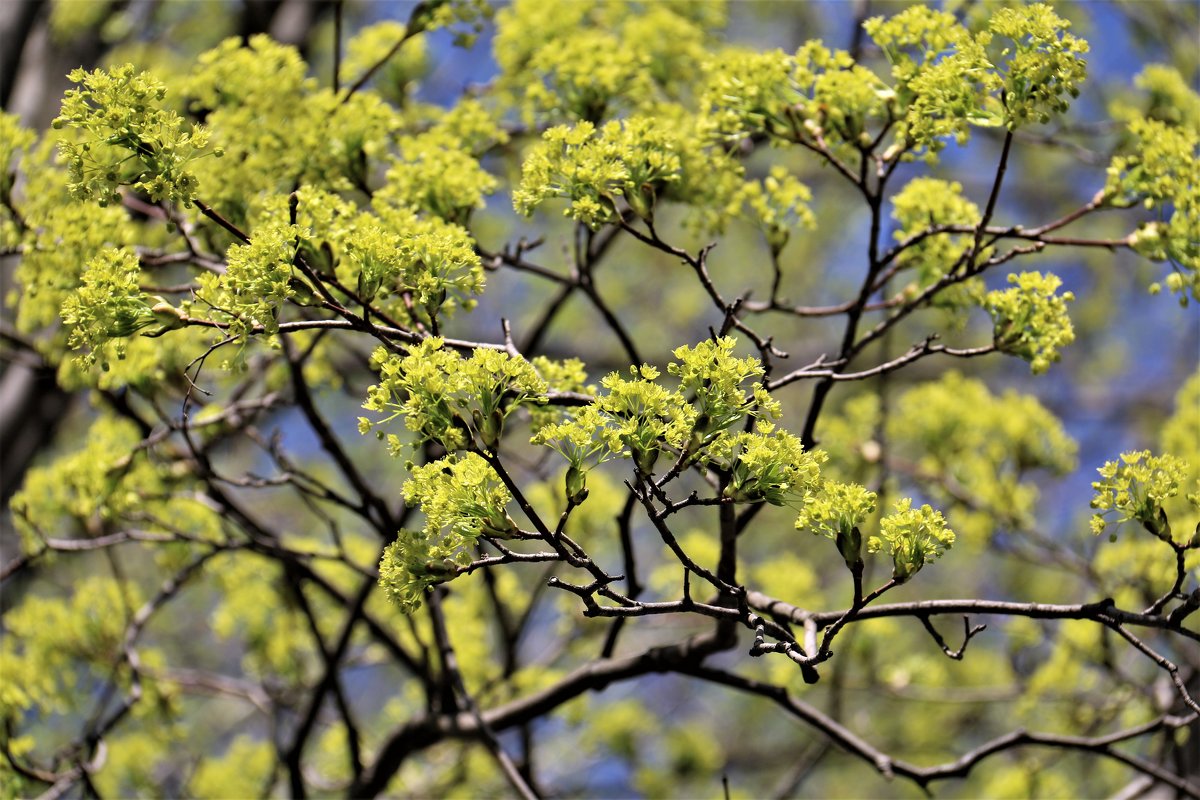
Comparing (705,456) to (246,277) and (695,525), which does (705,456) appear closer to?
(246,277)

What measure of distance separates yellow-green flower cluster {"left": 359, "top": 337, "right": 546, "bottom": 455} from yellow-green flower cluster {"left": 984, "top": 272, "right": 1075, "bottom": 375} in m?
1.32

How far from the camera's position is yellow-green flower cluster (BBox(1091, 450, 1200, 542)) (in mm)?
2426

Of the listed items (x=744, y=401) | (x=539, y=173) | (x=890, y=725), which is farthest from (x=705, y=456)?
(x=890, y=725)

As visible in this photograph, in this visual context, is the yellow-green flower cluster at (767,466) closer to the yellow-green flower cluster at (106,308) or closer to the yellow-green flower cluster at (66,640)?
the yellow-green flower cluster at (106,308)

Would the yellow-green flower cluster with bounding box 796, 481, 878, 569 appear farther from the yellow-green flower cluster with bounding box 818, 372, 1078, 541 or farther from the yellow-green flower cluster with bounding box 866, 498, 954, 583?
the yellow-green flower cluster with bounding box 818, 372, 1078, 541

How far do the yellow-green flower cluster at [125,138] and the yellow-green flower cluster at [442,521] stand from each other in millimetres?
817

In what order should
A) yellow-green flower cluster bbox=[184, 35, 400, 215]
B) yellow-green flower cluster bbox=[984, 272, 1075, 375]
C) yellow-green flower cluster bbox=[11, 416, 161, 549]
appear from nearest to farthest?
yellow-green flower cluster bbox=[984, 272, 1075, 375], yellow-green flower cluster bbox=[184, 35, 400, 215], yellow-green flower cluster bbox=[11, 416, 161, 549]

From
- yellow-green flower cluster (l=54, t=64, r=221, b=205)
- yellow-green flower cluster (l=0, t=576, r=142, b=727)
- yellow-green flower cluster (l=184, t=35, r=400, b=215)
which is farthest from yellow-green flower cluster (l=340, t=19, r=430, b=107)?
yellow-green flower cluster (l=0, t=576, r=142, b=727)

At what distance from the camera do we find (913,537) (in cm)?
218

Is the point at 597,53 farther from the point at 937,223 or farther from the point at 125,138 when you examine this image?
the point at 125,138

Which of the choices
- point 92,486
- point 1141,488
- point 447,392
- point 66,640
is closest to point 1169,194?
point 1141,488

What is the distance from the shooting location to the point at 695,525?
1026 cm

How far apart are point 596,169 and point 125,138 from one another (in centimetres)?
101

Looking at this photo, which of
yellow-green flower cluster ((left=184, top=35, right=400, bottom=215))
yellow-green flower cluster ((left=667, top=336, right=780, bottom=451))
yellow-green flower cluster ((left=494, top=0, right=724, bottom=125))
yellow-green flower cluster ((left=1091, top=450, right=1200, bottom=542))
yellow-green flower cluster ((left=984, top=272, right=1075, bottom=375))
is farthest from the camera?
yellow-green flower cluster ((left=494, top=0, right=724, bottom=125))
